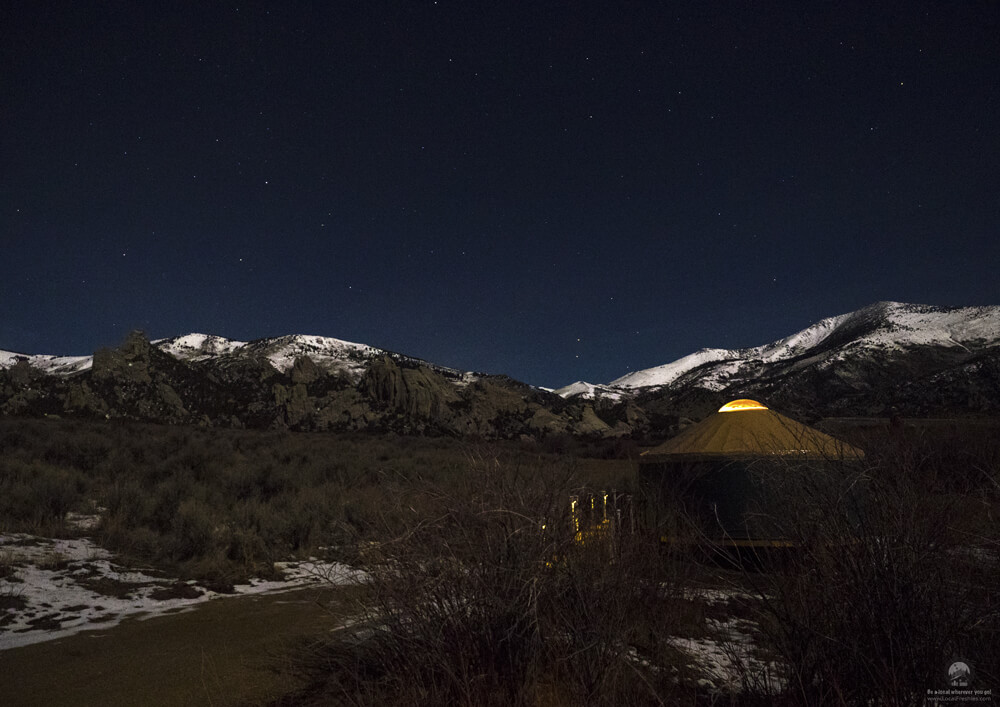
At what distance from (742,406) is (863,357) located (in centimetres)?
8343

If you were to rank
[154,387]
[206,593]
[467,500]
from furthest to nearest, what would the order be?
[154,387], [206,593], [467,500]

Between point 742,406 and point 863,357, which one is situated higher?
point 863,357

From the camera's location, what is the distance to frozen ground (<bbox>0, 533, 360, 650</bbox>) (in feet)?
15.7

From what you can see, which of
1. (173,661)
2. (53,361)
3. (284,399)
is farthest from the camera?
(53,361)

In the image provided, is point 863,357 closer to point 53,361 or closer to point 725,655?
point 725,655

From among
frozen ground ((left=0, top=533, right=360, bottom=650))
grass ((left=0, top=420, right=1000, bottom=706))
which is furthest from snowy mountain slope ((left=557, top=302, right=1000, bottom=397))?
grass ((left=0, top=420, right=1000, bottom=706))

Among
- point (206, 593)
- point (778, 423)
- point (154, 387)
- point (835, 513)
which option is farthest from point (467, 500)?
point (154, 387)

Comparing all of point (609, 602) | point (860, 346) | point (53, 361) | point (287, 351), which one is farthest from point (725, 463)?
point (53, 361)

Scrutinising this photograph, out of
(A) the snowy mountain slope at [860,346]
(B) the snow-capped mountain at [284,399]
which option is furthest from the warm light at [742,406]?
(A) the snowy mountain slope at [860,346]

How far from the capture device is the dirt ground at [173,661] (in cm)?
325

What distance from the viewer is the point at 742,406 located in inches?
325

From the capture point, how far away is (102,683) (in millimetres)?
3498

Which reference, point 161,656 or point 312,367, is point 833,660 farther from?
point 312,367

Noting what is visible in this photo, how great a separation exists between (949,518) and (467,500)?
1.96m
